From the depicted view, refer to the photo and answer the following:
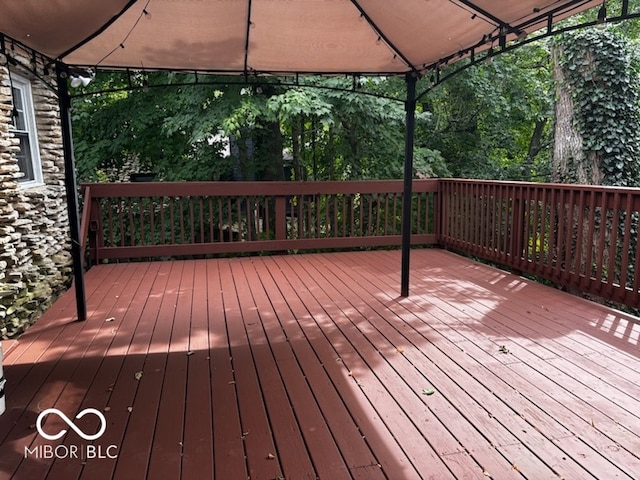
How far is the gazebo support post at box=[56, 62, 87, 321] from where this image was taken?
3.44 meters

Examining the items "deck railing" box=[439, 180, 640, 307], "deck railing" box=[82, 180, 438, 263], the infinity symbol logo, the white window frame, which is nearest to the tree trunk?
"deck railing" box=[439, 180, 640, 307]

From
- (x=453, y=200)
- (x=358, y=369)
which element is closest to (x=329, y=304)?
(x=358, y=369)

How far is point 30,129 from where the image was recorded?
4648mm

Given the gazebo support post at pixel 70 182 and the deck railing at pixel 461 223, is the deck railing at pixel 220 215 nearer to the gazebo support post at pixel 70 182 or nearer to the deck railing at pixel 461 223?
the deck railing at pixel 461 223

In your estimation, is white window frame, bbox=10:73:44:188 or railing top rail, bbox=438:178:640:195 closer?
railing top rail, bbox=438:178:640:195

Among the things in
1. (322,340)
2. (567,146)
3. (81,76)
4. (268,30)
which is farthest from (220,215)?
(567,146)

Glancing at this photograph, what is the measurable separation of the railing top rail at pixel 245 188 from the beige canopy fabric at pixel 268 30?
1.83 metres

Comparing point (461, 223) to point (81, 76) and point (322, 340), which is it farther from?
point (81, 76)

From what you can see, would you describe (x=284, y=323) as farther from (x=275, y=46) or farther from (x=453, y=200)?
(x=453, y=200)

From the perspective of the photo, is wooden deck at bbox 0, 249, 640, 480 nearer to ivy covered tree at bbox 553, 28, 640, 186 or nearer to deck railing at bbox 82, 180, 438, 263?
deck railing at bbox 82, 180, 438, 263

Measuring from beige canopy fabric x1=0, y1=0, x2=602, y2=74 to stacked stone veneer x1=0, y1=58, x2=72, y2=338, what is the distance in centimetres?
87

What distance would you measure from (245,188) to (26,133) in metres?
2.40

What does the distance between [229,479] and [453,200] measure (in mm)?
5124

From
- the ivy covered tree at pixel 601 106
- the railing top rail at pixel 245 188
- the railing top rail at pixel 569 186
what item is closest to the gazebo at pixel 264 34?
the railing top rail at pixel 569 186
